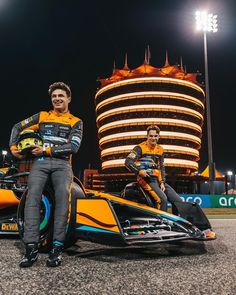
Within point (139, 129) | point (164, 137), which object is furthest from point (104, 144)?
point (164, 137)

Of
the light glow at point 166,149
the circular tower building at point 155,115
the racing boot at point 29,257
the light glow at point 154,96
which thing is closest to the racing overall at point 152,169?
the racing boot at point 29,257

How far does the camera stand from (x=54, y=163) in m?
3.60

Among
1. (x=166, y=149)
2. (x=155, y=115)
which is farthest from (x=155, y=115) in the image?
(x=166, y=149)

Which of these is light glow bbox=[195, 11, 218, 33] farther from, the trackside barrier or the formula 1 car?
the formula 1 car

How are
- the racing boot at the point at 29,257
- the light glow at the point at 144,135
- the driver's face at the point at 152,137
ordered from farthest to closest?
1. the light glow at the point at 144,135
2. the driver's face at the point at 152,137
3. the racing boot at the point at 29,257

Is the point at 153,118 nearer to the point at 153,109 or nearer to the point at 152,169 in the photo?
the point at 153,109

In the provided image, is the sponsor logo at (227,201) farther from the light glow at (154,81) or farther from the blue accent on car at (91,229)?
the light glow at (154,81)

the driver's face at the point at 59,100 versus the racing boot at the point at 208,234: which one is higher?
the driver's face at the point at 59,100

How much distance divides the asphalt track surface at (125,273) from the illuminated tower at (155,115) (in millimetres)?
60767

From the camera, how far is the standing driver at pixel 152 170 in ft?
16.1

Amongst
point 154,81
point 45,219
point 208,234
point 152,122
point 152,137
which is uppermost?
point 154,81

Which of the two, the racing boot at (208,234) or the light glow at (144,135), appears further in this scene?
the light glow at (144,135)

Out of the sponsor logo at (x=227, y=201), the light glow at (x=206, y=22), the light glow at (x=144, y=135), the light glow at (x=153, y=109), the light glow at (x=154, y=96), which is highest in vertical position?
the light glow at (x=154, y=96)

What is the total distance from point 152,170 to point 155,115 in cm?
6311
